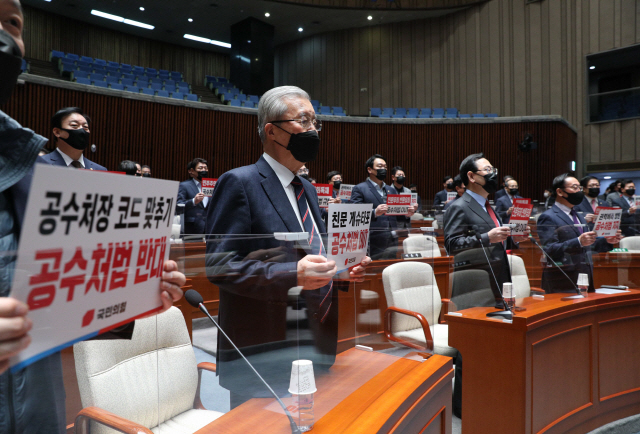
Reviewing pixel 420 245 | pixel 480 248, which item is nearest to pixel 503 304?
pixel 480 248

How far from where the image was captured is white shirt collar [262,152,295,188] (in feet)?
4.81

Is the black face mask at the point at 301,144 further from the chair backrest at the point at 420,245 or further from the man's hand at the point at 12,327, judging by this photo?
the man's hand at the point at 12,327

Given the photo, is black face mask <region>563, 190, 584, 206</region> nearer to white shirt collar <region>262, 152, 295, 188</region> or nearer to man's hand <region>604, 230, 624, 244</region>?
man's hand <region>604, 230, 624, 244</region>

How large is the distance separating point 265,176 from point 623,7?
502 inches

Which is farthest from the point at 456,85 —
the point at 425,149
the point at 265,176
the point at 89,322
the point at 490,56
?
the point at 89,322

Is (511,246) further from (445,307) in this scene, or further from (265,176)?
(265,176)

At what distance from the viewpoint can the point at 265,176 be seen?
4.62ft

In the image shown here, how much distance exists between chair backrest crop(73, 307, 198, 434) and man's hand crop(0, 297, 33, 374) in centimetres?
40

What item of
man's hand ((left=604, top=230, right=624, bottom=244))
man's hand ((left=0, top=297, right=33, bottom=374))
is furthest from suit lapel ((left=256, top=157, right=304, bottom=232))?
man's hand ((left=604, top=230, right=624, bottom=244))

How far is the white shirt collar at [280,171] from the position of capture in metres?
1.46

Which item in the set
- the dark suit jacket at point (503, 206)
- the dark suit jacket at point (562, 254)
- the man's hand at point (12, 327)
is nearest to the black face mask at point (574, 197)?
the dark suit jacket at point (562, 254)

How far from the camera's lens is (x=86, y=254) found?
591 mm

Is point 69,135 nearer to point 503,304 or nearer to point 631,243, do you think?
point 503,304

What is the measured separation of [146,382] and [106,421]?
0.62 ft
